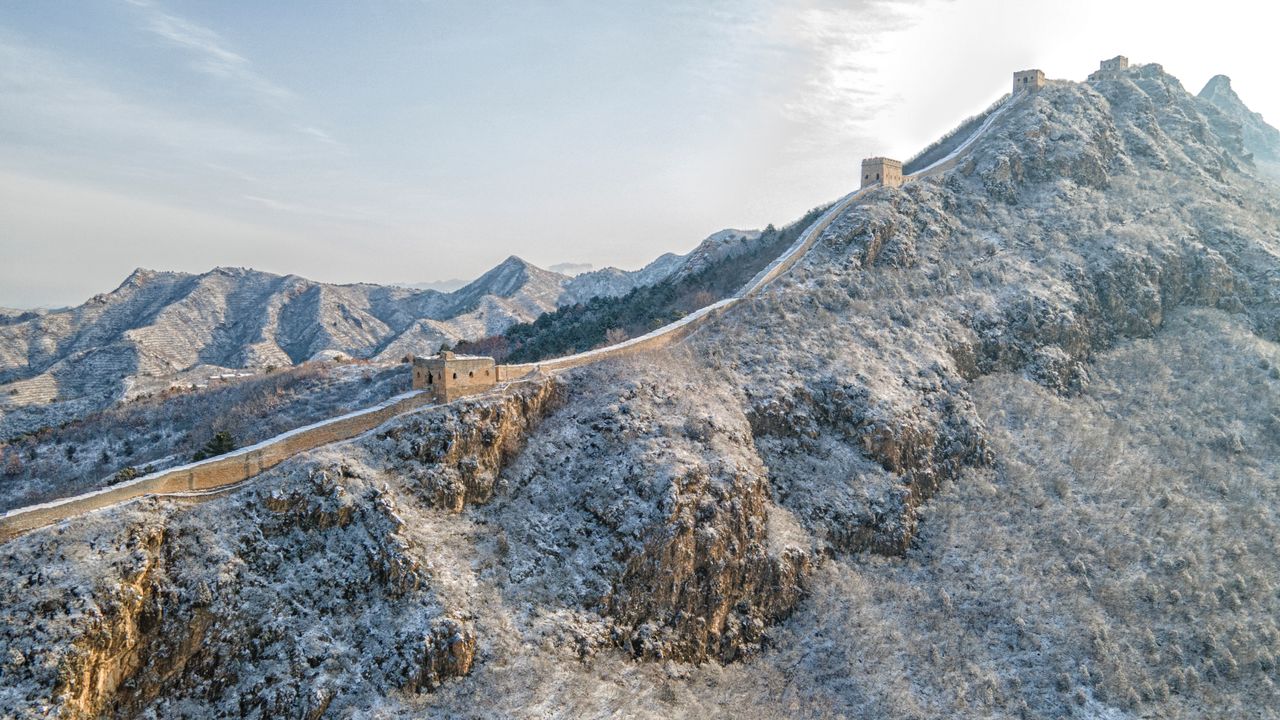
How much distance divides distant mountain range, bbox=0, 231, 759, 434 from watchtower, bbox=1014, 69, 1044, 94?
26.5 metres

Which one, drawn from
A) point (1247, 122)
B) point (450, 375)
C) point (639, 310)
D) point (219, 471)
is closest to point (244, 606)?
point (219, 471)

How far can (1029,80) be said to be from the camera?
62.9m

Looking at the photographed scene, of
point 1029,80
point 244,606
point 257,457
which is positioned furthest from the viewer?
point 1029,80

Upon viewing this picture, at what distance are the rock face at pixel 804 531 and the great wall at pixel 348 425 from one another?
35.5 inches

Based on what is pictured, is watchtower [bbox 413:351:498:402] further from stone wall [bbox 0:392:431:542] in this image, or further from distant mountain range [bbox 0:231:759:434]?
distant mountain range [bbox 0:231:759:434]

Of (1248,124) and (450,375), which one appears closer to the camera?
(450,375)

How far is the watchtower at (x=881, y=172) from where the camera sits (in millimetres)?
53344

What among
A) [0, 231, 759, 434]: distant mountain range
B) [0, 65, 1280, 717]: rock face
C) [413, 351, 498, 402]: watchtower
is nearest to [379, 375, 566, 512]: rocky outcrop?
[0, 65, 1280, 717]: rock face

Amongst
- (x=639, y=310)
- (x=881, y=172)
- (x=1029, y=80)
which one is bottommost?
(x=639, y=310)

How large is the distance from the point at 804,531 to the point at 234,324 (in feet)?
301

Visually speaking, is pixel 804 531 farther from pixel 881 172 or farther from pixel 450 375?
pixel 881 172

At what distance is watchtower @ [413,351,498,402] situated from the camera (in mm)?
30844

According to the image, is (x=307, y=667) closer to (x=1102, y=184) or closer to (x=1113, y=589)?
(x=1113, y=589)

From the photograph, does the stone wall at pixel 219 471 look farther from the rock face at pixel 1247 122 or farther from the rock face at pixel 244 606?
the rock face at pixel 1247 122
